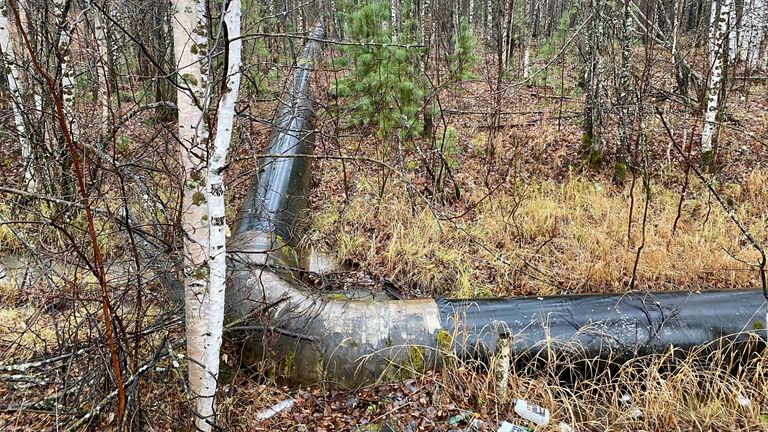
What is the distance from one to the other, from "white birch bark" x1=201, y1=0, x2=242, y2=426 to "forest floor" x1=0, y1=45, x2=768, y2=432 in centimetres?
19

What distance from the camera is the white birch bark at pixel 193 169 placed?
6.66 feet

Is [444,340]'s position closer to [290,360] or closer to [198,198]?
[290,360]

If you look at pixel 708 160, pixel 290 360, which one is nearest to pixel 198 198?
pixel 290 360

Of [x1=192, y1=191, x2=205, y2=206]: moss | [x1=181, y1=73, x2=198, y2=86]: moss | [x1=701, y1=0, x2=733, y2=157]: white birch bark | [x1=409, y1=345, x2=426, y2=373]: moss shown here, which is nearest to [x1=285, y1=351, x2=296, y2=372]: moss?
[x1=409, y1=345, x2=426, y2=373]: moss

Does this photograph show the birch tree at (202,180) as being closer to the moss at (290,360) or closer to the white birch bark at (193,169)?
the white birch bark at (193,169)

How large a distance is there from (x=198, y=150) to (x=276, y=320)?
1631 millimetres

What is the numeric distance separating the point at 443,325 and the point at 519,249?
207 centimetres

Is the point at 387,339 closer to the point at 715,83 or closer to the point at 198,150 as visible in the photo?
the point at 198,150

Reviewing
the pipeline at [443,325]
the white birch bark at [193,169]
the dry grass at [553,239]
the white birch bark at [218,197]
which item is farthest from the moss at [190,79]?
the dry grass at [553,239]

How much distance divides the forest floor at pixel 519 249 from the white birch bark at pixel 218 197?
19cm

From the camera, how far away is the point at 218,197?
2193 mm

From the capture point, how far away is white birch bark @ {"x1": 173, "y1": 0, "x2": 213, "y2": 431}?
2029mm

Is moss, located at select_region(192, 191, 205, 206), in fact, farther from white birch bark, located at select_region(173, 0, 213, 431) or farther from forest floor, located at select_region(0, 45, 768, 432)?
forest floor, located at select_region(0, 45, 768, 432)

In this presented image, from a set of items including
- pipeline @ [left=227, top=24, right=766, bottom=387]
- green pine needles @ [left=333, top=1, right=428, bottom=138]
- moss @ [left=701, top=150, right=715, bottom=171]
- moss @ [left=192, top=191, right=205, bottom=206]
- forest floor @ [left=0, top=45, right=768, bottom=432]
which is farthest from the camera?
moss @ [left=701, top=150, right=715, bottom=171]
